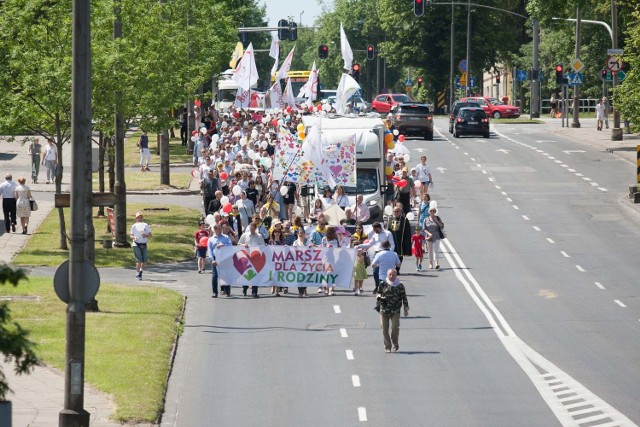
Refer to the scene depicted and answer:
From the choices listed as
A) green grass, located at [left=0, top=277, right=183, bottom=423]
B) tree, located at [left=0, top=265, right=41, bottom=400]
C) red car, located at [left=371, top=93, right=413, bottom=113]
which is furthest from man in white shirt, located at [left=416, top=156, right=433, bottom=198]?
red car, located at [left=371, top=93, right=413, bottom=113]

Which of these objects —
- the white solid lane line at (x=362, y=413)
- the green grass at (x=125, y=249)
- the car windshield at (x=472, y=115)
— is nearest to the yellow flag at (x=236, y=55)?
the car windshield at (x=472, y=115)

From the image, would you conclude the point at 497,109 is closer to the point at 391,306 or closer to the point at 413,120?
the point at 413,120

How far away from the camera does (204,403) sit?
Result: 68.0ft

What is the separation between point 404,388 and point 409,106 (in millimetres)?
48057

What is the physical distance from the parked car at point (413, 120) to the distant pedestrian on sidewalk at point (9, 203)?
3090 centimetres

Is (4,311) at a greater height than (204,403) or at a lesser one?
greater

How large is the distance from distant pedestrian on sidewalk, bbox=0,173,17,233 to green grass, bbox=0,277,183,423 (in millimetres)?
8366

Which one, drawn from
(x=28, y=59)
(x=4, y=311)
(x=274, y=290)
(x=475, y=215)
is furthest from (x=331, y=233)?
(x=4, y=311)

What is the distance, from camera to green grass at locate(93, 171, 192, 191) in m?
51.6

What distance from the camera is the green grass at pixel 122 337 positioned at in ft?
68.5

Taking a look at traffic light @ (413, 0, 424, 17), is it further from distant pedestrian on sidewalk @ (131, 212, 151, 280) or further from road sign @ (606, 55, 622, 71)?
distant pedestrian on sidewalk @ (131, 212, 151, 280)

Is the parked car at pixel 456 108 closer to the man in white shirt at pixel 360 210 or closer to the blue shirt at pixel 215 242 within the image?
the man in white shirt at pixel 360 210

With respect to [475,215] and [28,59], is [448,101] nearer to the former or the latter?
[475,215]

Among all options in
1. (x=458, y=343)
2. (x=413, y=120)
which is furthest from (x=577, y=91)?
(x=458, y=343)
